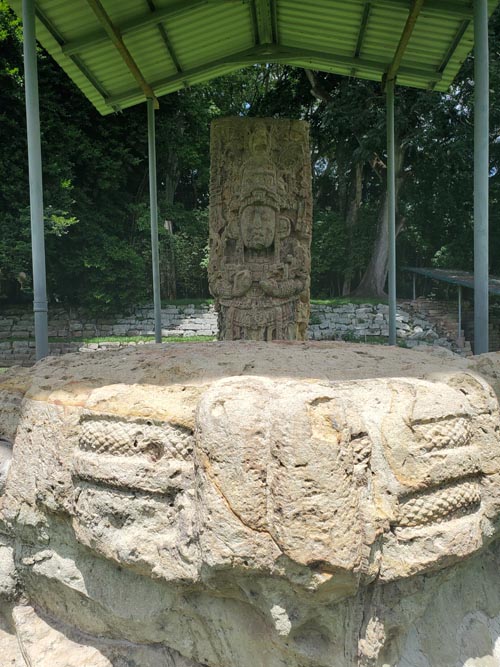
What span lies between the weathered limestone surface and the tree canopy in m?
9.17

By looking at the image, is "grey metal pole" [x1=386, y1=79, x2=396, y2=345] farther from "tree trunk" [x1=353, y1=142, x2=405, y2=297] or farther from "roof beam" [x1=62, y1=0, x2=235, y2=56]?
"tree trunk" [x1=353, y1=142, x2=405, y2=297]

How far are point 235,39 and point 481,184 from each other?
9.87 ft

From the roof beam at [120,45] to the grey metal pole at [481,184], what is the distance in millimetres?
2585

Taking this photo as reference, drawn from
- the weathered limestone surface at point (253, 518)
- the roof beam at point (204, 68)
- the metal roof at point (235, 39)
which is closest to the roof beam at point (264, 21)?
the metal roof at point (235, 39)

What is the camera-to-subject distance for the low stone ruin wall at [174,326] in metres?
10.3

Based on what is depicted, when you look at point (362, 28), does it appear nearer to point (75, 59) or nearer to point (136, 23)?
point (136, 23)

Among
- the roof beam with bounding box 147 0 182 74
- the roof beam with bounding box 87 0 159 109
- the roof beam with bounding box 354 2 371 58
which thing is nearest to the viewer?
the roof beam with bounding box 87 0 159 109

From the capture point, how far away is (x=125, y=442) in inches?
63.4

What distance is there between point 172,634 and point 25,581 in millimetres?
642

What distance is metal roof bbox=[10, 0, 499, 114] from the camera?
3.95 meters

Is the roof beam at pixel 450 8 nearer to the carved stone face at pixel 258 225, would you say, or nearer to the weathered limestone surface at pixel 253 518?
the carved stone face at pixel 258 225

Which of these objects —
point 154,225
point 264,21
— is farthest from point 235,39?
point 154,225

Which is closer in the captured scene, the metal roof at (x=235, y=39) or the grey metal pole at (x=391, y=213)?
the metal roof at (x=235, y=39)

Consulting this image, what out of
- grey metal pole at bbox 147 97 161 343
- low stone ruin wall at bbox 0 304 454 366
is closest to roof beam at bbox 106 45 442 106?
grey metal pole at bbox 147 97 161 343
